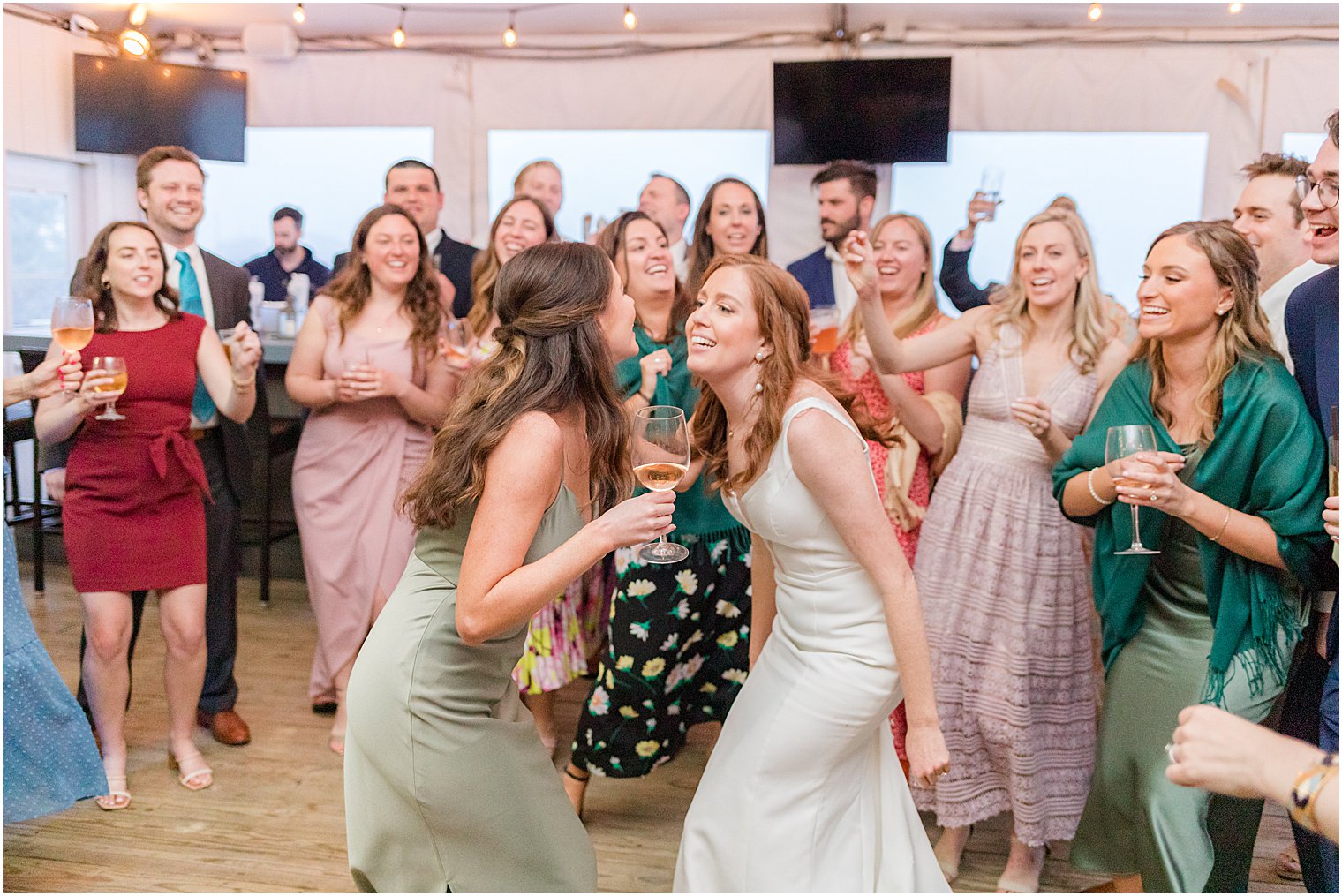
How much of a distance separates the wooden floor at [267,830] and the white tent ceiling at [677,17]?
15.2ft

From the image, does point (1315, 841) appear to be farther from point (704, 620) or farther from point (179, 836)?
point (179, 836)

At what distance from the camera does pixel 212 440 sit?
360cm

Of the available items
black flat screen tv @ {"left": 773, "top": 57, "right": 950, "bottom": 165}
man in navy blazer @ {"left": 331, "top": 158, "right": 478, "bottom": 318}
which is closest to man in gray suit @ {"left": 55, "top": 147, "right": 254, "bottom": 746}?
man in navy blazer @ {"left": 331, "top": 158, "right": 478, "bottom": 318}

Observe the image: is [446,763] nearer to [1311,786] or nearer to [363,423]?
[1311,786]

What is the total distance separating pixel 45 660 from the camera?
2.70 metres

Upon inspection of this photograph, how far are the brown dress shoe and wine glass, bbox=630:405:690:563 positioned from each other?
92.0 inches

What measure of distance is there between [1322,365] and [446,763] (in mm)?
1763

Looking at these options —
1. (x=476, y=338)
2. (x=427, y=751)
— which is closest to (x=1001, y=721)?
(x=427, y=751)

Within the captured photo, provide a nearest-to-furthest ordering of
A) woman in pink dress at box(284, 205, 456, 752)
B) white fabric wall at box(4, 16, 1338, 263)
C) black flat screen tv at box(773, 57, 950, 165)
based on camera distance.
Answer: woman in pink dress at box(284, 205, 456, 752), white fabric wall at box(4, 16, 1338, 263), black flat screen tv at box(773, 57, 950, 165)

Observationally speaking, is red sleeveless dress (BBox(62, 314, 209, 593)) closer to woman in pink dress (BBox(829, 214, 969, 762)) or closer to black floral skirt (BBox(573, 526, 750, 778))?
black floral skirt (BBox(573, 526, 750, 778))

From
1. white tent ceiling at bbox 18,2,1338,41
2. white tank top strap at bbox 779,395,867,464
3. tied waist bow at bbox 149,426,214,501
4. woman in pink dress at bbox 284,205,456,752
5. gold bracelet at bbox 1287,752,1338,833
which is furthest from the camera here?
white tent ceiling at bbox 18,2,1338,41

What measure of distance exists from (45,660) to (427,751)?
1403 mm

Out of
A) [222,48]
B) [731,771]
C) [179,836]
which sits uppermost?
[222,48]

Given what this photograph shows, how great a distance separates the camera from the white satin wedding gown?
2057 mm
